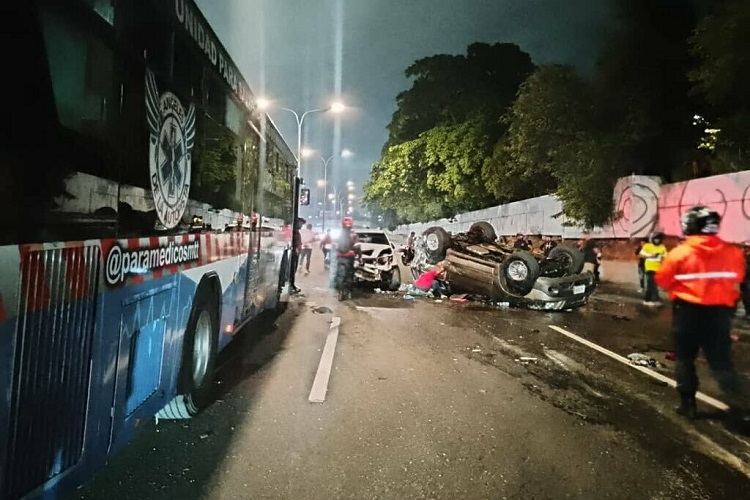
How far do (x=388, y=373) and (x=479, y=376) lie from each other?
1041 mm

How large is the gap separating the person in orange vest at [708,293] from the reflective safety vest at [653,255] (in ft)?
28.6

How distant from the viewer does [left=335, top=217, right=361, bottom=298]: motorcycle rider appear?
1361 centimetres

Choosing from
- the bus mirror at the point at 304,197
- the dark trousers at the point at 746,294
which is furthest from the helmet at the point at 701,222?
the bus mirror at the point at 304,197

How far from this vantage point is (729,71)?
1363 centimetres

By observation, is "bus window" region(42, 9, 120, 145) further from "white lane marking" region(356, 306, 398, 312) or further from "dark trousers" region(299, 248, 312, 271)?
"dark trousers" region(299, 248, 312, 271)

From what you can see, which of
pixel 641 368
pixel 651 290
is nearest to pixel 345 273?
pixel 651 290

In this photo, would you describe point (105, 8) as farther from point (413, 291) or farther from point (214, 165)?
point (413, 291)

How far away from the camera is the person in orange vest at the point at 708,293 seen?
15.9 ft

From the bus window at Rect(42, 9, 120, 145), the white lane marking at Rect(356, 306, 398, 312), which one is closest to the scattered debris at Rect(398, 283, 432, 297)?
the white lane marking at Rect(356, 306, 398, 312)

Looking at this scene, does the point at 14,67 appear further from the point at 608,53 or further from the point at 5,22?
the point at 608,53

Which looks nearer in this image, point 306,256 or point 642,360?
point 642,360

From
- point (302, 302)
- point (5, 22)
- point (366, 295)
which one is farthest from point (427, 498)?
point (366, 295)

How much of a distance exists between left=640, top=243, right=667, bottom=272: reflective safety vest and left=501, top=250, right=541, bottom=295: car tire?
3.06m

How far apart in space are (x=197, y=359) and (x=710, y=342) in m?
4.38
